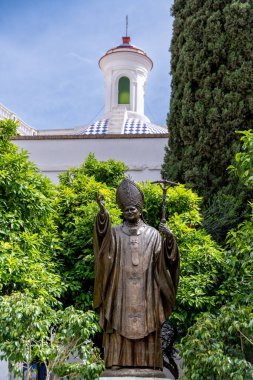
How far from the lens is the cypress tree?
15.4 m

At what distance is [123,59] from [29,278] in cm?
2046

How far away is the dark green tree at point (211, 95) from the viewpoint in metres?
15.4

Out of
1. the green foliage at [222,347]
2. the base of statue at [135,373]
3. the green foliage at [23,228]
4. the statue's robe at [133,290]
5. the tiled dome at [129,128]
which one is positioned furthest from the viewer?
the tiled dome at [129,128]

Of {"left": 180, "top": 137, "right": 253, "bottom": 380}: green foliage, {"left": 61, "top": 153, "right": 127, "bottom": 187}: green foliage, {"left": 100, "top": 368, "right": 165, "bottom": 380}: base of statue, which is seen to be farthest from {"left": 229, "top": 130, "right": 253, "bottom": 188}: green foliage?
{"left": 61, "top": 153, "right": 127, "bottom": 187}: green foliage

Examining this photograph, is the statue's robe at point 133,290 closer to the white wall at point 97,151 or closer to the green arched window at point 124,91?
the white wall at point 97,151

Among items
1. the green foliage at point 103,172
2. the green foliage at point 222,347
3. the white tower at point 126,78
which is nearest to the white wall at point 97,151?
the green foliage at point 103,172

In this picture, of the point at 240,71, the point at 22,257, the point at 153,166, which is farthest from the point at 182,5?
the point at 22,257

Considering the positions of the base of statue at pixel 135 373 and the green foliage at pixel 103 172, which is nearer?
the base of statue at pixel 135 373

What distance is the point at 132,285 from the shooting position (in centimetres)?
745

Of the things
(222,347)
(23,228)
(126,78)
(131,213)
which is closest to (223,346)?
(222,347)

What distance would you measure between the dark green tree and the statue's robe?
710 centimetres

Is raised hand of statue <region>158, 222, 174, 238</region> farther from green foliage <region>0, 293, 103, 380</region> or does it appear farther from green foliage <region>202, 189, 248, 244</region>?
green foliage <region>202, 189, 248, 244</region>

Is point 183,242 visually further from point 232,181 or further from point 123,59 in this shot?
point 123,59

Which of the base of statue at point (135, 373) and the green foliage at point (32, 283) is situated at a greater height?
the green foliage at point (32, 283)
